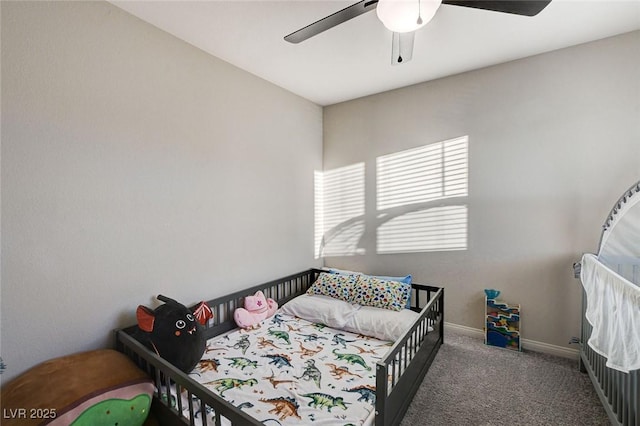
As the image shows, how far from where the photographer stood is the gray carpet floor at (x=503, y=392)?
1669 mm

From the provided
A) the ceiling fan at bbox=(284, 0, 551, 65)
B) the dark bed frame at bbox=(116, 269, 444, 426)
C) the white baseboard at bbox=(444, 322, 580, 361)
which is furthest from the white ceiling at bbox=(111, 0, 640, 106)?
the white baseboard at bbox=(444, 322, 580, 361)

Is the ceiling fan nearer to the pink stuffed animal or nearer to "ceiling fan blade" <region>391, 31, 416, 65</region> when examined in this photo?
"ceiling fan blade" <region>391, 31, 416, 65</region>

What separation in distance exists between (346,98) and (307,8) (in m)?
1.58

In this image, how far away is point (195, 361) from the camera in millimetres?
1731

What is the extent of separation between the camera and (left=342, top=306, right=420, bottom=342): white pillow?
2158mm

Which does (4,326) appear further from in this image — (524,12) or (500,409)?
(524,12)

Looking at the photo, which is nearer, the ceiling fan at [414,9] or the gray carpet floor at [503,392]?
the ceiling fan at [414,9]

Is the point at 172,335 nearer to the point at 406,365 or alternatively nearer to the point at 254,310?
the point at 254,310

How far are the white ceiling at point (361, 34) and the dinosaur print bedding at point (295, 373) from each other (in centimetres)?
226

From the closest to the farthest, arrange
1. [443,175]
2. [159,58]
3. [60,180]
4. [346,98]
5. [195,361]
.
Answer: [60,180] → [195,361] → [159,58] → [443,175] → [346,98]

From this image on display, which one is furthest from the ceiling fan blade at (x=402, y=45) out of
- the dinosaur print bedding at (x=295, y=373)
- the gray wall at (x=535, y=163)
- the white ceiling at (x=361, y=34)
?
the dinosaur print bedding at (x=295, y=373)

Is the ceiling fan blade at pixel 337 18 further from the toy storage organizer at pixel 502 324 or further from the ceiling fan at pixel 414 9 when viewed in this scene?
the toy storage organizer at pixel 502 324

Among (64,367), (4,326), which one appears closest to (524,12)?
(64,367)

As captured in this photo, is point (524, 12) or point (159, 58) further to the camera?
point (159, 58)
